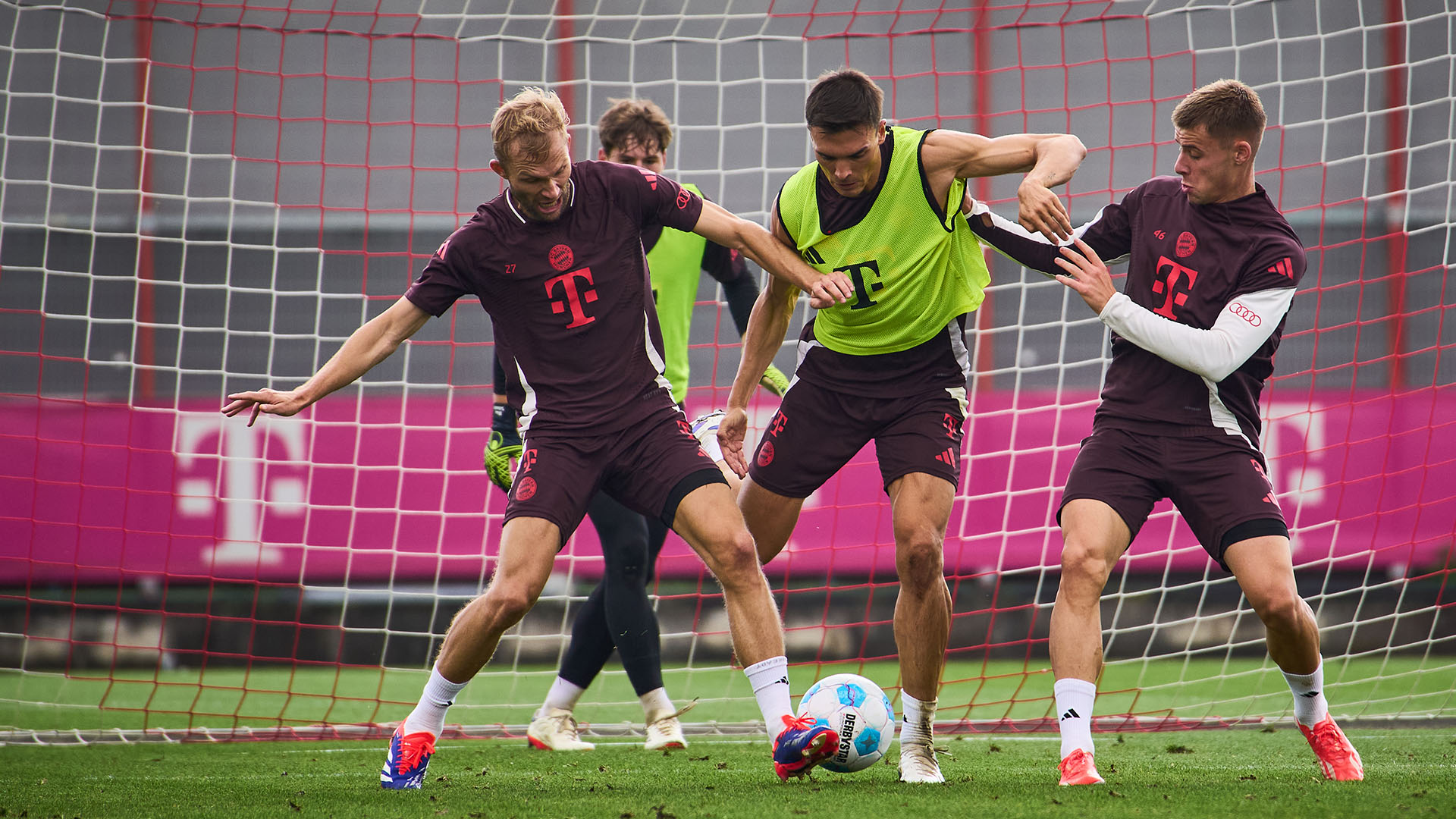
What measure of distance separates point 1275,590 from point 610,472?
1959mm

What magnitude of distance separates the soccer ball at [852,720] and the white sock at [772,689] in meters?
0.06

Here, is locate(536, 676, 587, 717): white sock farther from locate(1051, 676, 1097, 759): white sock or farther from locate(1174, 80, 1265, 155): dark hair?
locate(1174, 80, 1265, 155): dark hair

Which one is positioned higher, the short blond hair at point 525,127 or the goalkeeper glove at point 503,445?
the short blond hair at point 525,127

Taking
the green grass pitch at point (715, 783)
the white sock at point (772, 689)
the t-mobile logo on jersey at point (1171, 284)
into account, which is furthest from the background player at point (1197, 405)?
the white sock at point (772, 689)

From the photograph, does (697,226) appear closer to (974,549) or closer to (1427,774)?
(1427,774)

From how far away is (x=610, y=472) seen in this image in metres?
3.91

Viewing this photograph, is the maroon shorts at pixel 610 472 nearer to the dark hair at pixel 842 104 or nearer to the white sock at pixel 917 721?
the white sock at pixel 917 721

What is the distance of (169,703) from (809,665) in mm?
3728

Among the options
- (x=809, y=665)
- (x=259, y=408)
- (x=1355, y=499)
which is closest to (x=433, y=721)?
(x=259, y=408)

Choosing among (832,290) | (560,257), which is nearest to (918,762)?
(832,290)

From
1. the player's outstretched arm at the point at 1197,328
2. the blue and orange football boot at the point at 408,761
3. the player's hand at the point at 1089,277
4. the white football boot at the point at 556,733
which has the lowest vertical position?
the white football boot at the point at 556,733

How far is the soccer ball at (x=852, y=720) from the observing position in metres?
3.53

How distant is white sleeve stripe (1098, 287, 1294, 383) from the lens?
137 inches

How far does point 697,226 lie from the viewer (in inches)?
156
